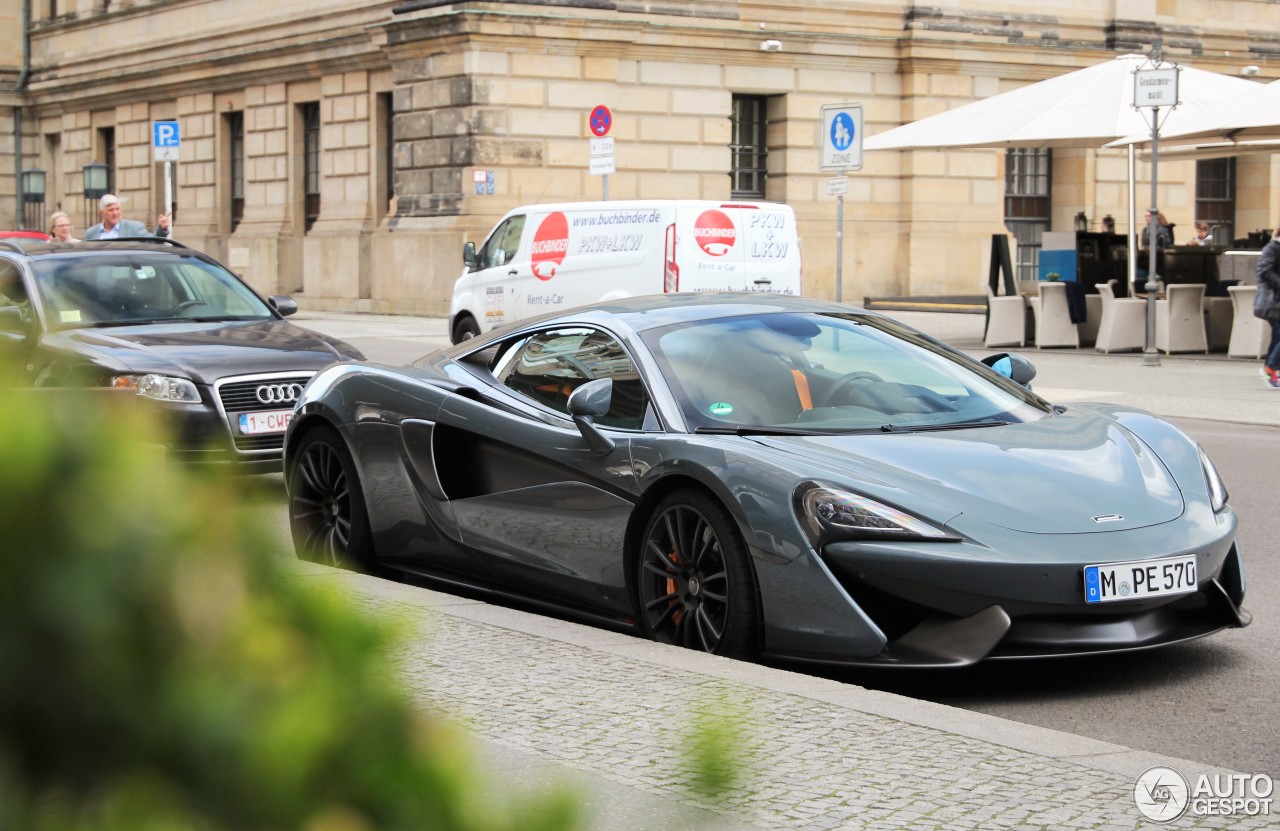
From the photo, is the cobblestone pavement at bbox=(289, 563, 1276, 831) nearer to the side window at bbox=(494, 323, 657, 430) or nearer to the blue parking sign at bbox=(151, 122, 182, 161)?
the side window at bbox=(494, 323, 657, 430)

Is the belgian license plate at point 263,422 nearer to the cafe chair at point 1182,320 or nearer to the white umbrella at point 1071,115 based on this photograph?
the white umbrella at point 1071,115

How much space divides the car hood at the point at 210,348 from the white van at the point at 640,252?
963 cm

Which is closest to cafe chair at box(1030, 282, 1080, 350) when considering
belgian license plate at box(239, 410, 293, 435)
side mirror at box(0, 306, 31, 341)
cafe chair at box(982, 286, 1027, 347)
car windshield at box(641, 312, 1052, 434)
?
cafe chair at box(982, 286, 1027, 347)

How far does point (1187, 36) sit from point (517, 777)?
1681 inches

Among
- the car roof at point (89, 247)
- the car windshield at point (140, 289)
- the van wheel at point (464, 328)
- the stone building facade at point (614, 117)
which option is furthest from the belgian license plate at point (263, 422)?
the stone building facade at point (614, 117)

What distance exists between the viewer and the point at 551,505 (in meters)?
6.90

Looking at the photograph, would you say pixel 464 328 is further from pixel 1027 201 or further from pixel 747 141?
pixel 1027 201

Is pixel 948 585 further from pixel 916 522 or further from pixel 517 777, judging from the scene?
pixel 517 777

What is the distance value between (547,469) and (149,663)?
6104 mm

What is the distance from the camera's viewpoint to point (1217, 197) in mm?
43281

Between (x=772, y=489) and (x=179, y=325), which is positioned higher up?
(x=179, y=325)

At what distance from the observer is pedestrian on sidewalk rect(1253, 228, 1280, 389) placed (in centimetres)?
1862

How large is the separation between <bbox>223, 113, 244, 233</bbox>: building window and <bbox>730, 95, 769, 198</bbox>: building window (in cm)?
1279

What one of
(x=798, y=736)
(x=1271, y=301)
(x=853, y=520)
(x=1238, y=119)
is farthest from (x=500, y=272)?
(x=798, y=736)
